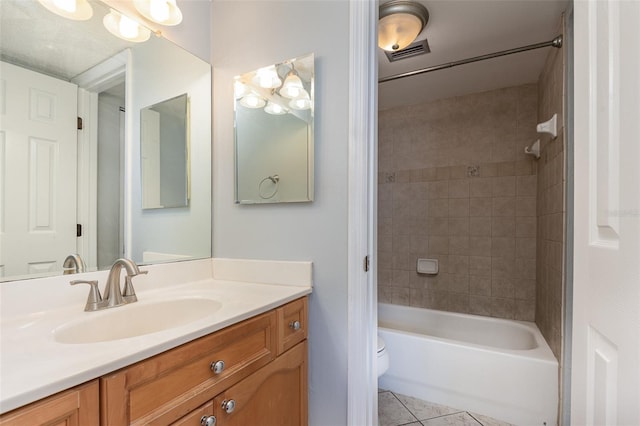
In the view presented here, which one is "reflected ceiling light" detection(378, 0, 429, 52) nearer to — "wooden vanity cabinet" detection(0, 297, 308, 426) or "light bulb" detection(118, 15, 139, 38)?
"light bulb" detection(118, 15, 139, 38)

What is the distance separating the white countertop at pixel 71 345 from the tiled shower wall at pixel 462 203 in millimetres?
1836

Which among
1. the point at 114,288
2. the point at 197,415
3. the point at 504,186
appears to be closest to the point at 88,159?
the point at 114,288

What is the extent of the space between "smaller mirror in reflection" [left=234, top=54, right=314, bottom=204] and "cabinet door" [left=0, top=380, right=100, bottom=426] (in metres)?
0.89

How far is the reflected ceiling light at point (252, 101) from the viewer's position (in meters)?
1.36

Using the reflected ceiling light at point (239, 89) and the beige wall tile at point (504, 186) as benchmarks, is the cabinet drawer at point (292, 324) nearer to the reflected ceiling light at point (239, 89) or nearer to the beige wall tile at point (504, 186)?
Answer: the reflected ceiling light at point (239, 89)

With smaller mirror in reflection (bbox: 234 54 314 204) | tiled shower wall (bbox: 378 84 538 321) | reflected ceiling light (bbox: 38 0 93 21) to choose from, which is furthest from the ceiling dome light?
tiled shower wall (bbox: 378 84 538 321)

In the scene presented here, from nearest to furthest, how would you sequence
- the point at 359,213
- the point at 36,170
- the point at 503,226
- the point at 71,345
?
the point at 71,345, the point at 36,170, the point at 359,213, the point at 503,226

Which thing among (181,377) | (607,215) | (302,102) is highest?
(302,102)

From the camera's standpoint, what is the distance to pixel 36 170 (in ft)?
3.03

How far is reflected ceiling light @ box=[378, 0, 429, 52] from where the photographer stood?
57.4 inches

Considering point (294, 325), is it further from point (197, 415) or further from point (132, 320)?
point (132, 320)

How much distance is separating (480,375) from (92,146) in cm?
221

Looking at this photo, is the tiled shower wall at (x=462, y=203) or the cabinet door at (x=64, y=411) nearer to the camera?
the cabinet door at (x=64, y=411)

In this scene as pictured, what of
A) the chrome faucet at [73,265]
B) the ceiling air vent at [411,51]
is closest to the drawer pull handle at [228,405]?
the chrome faucet at [73,265]
